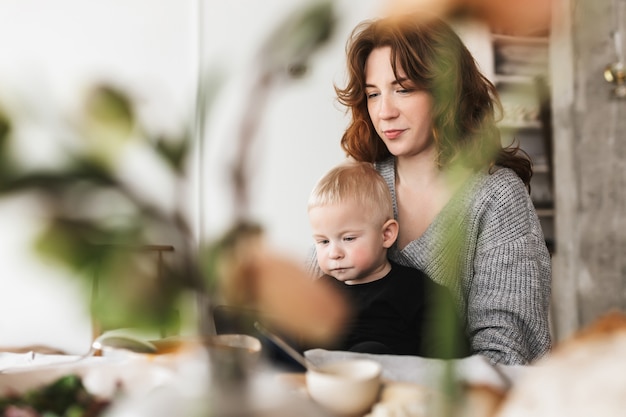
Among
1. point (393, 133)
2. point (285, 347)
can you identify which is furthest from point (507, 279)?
point (285, 347)

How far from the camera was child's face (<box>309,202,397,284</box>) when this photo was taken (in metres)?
0.73

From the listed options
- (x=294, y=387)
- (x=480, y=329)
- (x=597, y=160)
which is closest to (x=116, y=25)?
(x=294, y=387)

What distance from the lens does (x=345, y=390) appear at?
0.45 meters

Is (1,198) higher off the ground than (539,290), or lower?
higher

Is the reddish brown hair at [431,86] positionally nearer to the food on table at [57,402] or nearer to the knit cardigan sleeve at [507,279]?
the knit cardigan sleeve at [507,279]

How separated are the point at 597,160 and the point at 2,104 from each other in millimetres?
937

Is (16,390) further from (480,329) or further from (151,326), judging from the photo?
(480,329)

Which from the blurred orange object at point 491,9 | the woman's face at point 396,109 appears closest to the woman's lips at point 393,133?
the woman's face at point 396,109

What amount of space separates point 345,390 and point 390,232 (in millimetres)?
383

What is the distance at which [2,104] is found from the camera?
186 mm

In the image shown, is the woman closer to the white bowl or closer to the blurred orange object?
the white bowl

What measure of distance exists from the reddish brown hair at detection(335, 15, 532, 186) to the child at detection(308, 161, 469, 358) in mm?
57

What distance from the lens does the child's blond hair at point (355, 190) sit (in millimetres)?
742

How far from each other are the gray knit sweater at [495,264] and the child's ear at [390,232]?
0.03m
